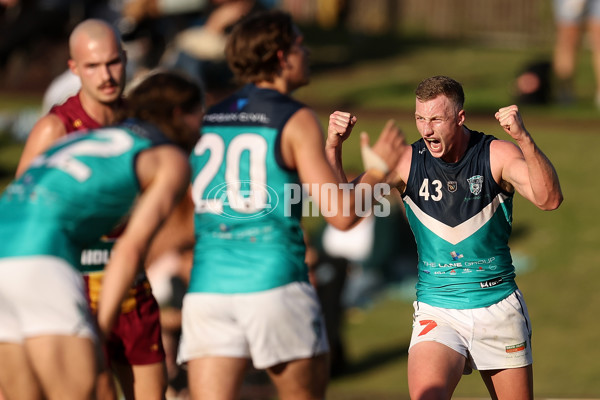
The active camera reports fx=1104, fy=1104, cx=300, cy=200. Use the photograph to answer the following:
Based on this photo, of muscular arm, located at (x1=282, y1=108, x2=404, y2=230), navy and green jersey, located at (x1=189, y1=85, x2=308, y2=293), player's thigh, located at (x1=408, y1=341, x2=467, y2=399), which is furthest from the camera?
player's thigh, located at (x1=408, y1=341, x2=467, y2=399)

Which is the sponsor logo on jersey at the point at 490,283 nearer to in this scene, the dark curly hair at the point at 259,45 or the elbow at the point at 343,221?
the elbow at the point at 343,221

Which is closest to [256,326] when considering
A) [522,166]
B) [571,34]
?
[522,166]

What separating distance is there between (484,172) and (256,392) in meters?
4.69

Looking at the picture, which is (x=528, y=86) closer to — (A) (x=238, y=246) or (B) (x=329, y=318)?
(B) (x=329, y=318)

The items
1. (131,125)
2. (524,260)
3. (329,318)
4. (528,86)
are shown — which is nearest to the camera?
(131,125)

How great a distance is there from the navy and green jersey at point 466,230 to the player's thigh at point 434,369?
0.94 ft

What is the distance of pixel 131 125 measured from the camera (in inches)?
188

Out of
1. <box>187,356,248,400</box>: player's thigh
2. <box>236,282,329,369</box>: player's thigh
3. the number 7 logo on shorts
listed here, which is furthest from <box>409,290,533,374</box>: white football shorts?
<box>187,356,248,400</box>: player's thigh

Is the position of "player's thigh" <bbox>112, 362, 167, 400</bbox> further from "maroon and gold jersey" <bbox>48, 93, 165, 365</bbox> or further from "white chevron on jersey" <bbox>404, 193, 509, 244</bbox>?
"white chevron on jersey" <bbox>404, 193, 509, 244</bbox>

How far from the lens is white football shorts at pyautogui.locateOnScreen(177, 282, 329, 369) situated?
17.8 feet

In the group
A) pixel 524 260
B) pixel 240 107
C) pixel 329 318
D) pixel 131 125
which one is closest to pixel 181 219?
pixel 329 318

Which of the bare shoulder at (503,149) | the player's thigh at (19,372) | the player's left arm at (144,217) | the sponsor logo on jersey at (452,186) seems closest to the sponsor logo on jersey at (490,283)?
the sponsor logo on jersey at (452,186)

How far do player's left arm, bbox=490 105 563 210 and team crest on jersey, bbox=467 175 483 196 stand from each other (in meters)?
0.09

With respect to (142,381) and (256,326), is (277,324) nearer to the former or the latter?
(256,326)
